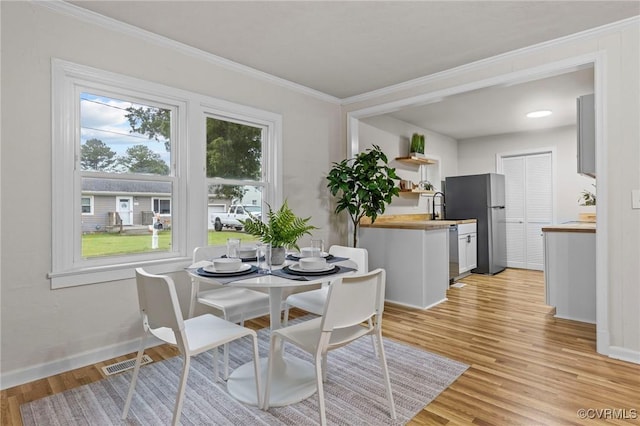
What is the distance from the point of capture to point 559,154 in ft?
19.0

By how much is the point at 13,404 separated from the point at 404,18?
3395 millimetres

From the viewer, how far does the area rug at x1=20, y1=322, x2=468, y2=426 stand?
1.85 m

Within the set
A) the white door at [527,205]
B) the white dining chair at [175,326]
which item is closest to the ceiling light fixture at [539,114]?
the white door at [527,205]

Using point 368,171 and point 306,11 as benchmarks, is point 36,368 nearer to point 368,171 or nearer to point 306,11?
point 306,11

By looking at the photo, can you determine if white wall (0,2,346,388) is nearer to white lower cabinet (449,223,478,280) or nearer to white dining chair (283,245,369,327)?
white dining chair (283,245,369,327)

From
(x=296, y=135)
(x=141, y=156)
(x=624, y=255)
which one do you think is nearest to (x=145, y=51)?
(x=141, y=156)

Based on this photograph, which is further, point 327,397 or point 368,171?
point 368,171

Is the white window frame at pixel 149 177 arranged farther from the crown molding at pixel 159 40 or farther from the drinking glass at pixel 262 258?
the drinking glass at pixel 262 258

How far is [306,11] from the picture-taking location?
2404 millimetres

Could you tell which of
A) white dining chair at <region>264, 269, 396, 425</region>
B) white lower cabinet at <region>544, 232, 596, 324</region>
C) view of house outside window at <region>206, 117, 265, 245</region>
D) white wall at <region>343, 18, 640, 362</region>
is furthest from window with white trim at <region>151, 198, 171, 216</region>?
white lower cabinet at <region>544, 232, 596, 324</region>

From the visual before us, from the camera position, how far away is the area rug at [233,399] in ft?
Answer: 6.07

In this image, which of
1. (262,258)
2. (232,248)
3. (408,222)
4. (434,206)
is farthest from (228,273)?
(434,206)

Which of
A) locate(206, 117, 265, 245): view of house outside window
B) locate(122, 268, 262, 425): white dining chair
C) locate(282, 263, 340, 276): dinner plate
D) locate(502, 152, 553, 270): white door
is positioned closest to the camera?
locate(122, 268, 262, 425): white dining chair

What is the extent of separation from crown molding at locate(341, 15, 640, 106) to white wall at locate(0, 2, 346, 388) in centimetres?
213
